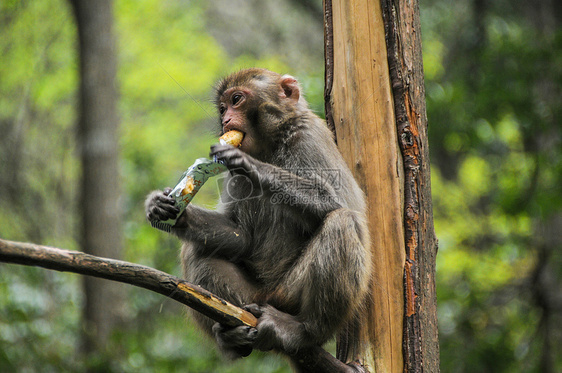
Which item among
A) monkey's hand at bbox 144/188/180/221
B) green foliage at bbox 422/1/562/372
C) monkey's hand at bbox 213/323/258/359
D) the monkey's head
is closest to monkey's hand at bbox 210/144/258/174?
monkey's hand at bbox 144/188/180/221

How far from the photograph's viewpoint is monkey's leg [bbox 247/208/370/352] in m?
3.75

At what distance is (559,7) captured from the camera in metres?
10.5

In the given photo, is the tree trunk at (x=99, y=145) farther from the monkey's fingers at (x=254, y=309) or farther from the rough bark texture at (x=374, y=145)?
the rough bark texture at (x=374, y=145)

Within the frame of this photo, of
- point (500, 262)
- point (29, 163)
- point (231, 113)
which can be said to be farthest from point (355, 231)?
point (29, 163)

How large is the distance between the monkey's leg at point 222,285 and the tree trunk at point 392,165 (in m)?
0.94

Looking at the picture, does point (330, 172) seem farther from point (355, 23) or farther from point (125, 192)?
point (125, 192)

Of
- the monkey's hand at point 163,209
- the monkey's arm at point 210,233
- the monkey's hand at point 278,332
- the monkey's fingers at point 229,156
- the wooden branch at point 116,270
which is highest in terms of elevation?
the monkey's fingers at point 229,156

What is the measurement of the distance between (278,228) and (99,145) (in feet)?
18.6

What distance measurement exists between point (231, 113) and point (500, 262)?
7.21 metres

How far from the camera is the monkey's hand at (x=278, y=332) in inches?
148

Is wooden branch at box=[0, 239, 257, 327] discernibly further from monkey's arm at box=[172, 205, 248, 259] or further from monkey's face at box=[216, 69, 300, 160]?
monkey's face at box=[216, 69, 300, 160]

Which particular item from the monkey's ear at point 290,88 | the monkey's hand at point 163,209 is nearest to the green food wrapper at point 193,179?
the monkey's hand at point 163,209

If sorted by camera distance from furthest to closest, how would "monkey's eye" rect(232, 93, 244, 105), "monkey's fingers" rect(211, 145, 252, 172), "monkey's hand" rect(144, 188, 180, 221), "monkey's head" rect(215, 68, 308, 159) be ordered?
1. "monkey's eye" rect(232, 93, 244, 105)
2. "monkey's head" rect(215, 68, 308, 159)
3. "monkey's hand" rect(144, 188, 180, 221)
4. "monkey's fingers" rect(211, 145, 252, 172)

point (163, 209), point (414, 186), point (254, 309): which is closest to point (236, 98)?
point (163, 209)
